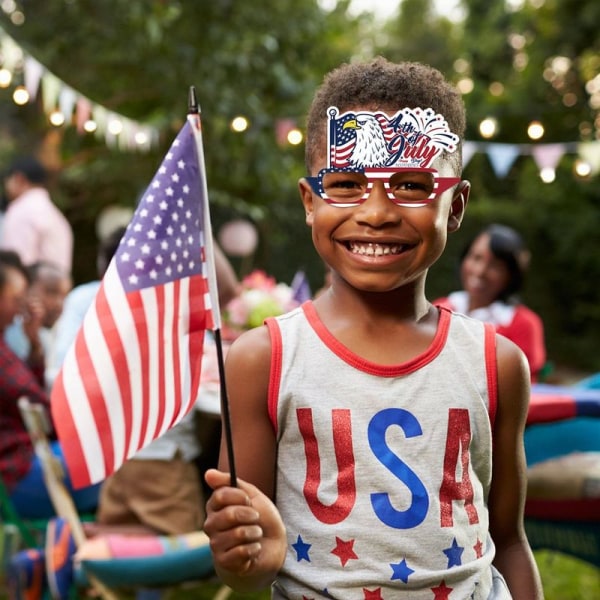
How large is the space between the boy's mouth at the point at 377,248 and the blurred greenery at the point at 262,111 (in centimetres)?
674

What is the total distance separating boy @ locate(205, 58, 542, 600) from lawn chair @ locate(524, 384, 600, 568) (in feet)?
6.13

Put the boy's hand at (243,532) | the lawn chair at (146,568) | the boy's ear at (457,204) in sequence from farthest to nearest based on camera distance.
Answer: the lawn chair at (146,568) < the boy's ear at (457,204) < the boy's hand at (243,532)

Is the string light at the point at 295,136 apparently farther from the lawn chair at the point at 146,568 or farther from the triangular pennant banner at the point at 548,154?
the lawn chair at the point at 146,568

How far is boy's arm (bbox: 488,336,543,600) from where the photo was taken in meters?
1.55

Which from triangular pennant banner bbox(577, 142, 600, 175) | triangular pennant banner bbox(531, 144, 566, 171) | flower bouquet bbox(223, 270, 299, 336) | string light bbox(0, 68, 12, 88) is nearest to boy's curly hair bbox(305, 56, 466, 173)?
flower bouquet bbox(223, 270, 299, 336)

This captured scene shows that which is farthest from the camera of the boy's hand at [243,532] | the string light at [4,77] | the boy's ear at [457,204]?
the string light at [4,77]

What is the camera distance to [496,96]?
53.9 feet

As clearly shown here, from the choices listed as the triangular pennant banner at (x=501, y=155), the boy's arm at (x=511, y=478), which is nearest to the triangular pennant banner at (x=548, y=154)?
the triangular pennant banner at (x=501, y=155)

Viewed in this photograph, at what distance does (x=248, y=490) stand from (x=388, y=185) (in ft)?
1.70

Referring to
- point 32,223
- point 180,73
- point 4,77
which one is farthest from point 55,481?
point 180,73

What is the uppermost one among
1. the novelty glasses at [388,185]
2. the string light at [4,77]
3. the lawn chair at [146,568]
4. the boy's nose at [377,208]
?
the string light at [4,77]

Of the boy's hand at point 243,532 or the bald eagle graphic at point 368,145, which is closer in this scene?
the boy's hand at point 243,532

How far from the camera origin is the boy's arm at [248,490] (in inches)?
50.9

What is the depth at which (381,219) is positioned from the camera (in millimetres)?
1475
